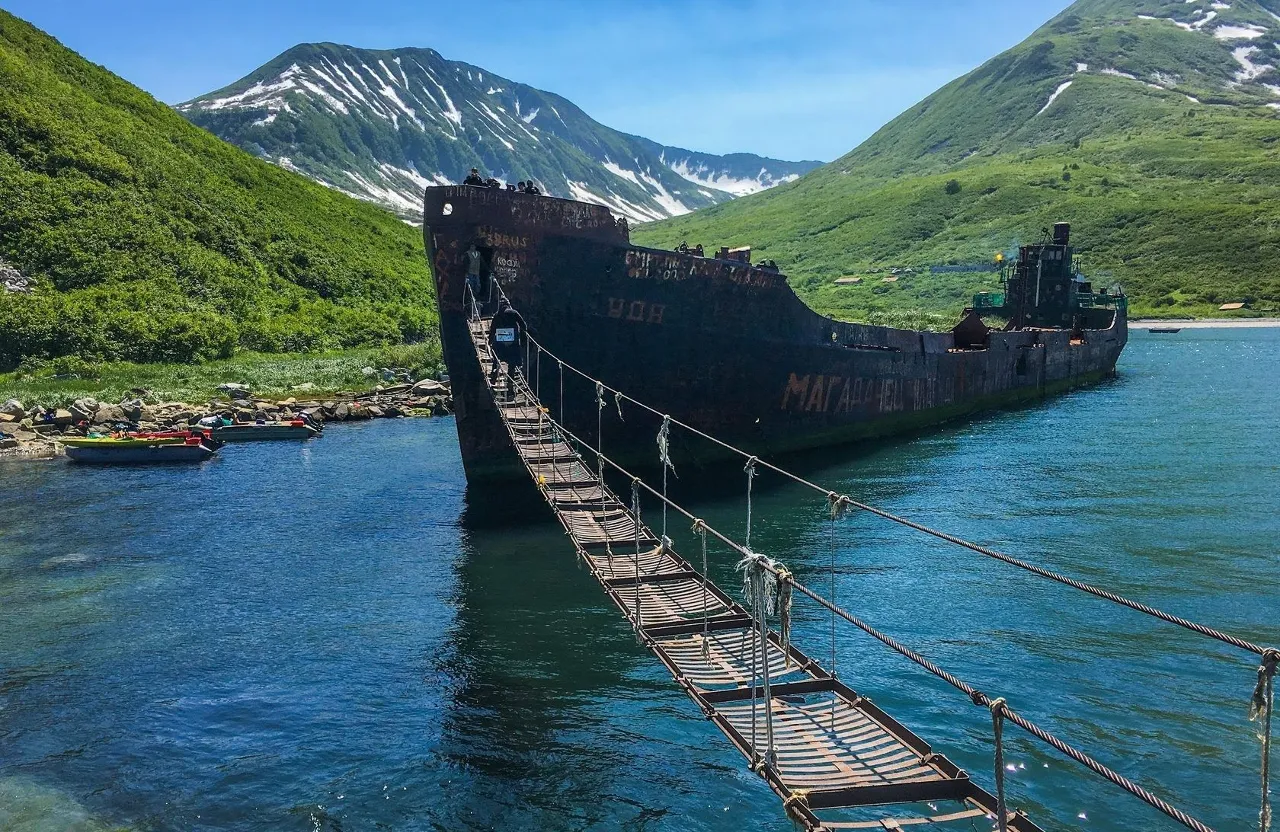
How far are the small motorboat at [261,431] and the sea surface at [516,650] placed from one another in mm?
6827

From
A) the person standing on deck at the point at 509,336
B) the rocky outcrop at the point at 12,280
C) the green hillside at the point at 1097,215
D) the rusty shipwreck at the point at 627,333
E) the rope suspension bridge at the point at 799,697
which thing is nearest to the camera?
the rope suspension bridge at the point at 799,697

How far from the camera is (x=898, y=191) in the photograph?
6742 inches

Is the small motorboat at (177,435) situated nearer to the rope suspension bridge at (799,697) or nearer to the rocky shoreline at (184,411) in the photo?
the rocky shoreline at (184,411)

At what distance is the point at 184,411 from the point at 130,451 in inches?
272

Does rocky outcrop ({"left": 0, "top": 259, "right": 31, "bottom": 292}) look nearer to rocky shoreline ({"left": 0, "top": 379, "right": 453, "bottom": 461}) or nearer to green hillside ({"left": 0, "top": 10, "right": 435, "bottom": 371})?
green hillside ({"left": 0, "top": 10, "right": 435, "bottom": 371})

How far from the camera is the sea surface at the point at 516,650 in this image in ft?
36.1

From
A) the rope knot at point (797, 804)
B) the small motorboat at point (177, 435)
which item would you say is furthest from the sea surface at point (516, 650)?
the small motorboat at point (177, 435)

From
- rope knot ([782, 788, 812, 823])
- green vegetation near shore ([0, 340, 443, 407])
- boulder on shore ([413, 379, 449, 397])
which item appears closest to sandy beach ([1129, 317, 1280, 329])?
green vegetation near shore ([0, 340, 443, 407])

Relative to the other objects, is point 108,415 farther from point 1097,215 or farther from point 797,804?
point 1097,215

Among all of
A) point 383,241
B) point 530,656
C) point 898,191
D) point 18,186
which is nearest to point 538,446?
point 530,656

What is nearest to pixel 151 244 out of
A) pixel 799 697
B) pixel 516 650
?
pixel 516 650

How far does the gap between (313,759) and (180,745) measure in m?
1.90

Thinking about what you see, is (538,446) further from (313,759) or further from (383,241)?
(383,241)

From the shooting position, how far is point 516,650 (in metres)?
15.2
